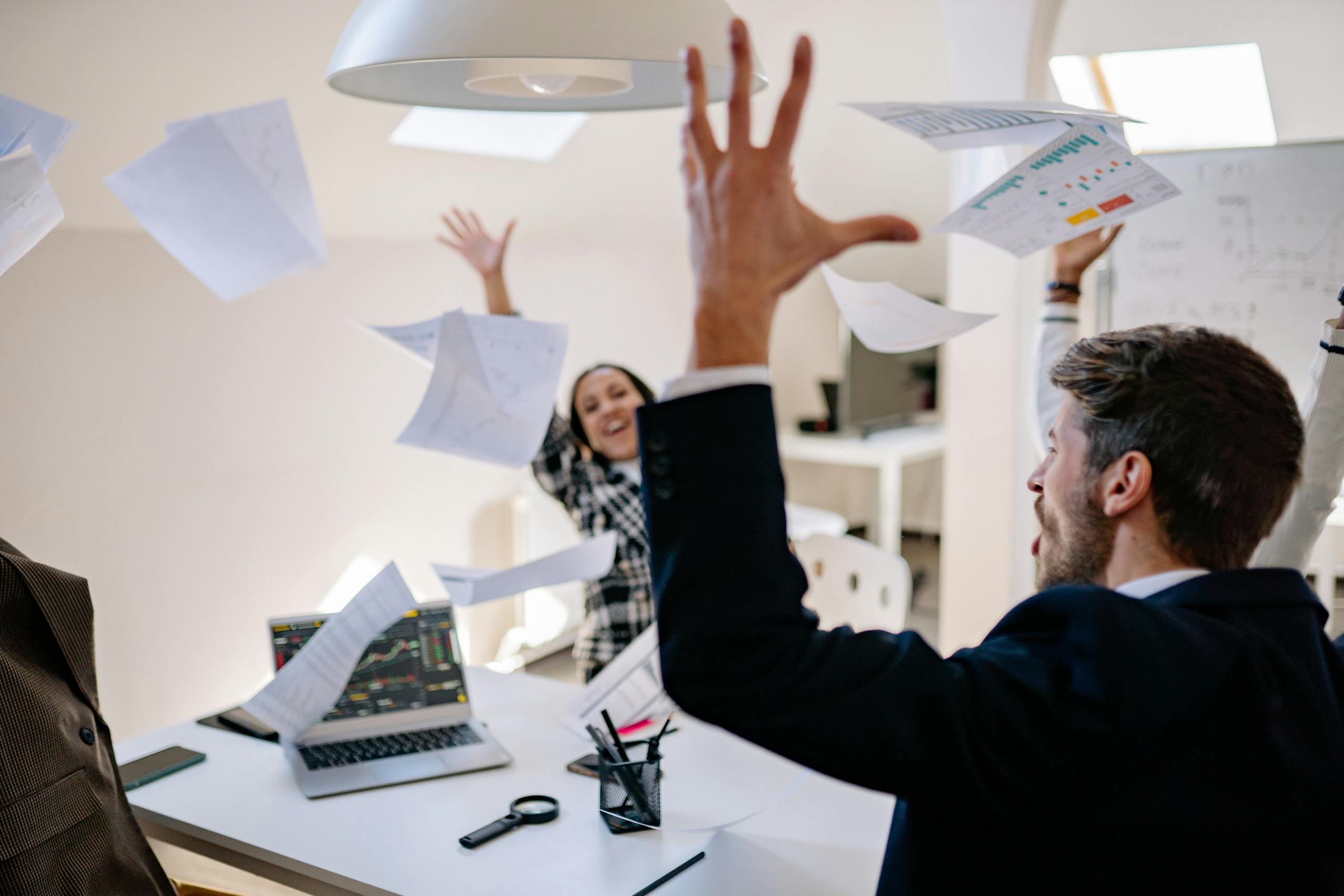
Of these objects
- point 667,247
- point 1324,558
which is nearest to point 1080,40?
point 1324,558

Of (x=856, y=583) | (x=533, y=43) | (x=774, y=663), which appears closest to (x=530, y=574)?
(x=533, y=43)

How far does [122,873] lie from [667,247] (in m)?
3.94

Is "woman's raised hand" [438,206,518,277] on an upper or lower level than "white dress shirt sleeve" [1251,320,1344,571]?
upper

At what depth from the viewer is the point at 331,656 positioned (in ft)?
5.44

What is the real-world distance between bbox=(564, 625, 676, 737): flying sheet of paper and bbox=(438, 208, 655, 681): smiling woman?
522 millimetres

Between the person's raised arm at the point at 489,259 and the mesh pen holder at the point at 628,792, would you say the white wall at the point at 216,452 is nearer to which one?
the person's raised arm at the point at 489,259

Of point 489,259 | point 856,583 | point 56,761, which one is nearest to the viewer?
point 56,761

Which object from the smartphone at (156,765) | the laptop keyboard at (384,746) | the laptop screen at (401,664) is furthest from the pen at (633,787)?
the smartphone at (156,765)

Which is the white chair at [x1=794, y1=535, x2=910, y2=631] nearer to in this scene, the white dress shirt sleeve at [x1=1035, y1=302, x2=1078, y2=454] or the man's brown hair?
the white dress shirt sleeve at [x1=1035, y1=302, x2=1078, y2=454]

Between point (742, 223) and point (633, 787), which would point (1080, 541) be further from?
point (633, 787)

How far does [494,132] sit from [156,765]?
2430mm

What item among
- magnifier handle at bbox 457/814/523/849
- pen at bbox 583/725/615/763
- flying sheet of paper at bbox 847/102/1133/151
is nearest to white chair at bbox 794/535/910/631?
pen at bbox 583/725/615/763

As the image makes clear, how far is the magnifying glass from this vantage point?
1.49 metres

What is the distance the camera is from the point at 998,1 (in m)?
3.04
